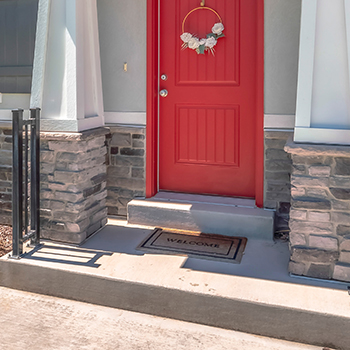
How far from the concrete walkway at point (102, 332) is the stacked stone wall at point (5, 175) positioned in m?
1.44

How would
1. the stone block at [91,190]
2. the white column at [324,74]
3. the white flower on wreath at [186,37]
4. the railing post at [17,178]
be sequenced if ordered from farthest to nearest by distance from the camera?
the white flower on wreath at [186,37] < the stone block at [91,190] < the railing post at [17,178] < the white column at [324,74]

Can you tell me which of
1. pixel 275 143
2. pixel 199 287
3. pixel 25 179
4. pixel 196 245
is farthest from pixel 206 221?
pixel 25 179

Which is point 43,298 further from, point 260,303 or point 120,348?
point 260,303

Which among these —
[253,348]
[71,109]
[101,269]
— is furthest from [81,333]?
[71,109]

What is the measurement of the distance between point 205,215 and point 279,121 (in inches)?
43.5

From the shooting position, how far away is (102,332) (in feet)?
8.84

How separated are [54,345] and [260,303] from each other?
133 centimetres

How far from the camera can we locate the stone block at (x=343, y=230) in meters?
2.88

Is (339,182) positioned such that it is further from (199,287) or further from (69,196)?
(69,196)

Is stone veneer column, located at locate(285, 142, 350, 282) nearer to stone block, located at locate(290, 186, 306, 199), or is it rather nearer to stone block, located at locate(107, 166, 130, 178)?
stone block, located at locate(290, 186, 306, 199)

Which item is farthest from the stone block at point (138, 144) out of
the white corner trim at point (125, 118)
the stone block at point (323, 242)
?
the stone block at point (323, 242)

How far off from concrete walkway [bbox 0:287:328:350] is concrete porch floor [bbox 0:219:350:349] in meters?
0.08

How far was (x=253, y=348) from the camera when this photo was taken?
2547 mm

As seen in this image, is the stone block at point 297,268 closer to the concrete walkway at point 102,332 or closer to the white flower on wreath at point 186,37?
the concrete walkway at point 102,332
